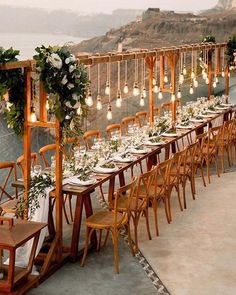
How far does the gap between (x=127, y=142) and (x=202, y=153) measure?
176cm

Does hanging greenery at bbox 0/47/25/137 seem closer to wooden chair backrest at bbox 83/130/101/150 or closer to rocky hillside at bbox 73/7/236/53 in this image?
wooden chair backrest at bbox 83/130/101/150

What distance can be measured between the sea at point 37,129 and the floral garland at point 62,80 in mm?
231

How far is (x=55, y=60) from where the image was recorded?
6.55 meters

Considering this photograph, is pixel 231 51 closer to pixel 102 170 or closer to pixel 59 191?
pixel 102 170

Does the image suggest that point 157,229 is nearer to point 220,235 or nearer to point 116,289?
point 220,235

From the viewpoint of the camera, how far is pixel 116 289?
260 inches

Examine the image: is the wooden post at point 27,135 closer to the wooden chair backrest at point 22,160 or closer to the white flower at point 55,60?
the white flower at point 55,60

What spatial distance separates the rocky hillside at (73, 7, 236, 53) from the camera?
44.2m

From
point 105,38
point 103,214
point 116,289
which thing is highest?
point 105,38

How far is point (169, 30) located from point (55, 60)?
132ft

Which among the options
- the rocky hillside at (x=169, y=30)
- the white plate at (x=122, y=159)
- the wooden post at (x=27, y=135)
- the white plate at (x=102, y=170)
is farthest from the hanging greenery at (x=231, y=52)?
the rocky hillside at (x=169, y=30)

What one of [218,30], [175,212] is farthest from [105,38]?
[175,212]

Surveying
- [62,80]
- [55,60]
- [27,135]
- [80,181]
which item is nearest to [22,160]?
[80,181]

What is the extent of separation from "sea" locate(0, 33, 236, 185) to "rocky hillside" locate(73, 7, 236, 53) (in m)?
23.0
